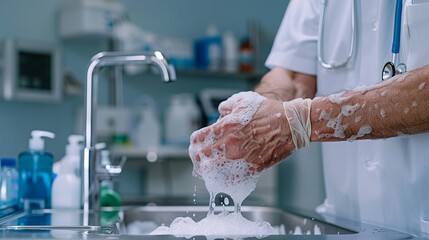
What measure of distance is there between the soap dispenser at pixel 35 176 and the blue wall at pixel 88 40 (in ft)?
6.32

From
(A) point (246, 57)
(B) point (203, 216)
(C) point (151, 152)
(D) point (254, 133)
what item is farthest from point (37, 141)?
(A) point (246, 57)

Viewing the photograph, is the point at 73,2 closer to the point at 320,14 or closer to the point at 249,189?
the point at 320,14

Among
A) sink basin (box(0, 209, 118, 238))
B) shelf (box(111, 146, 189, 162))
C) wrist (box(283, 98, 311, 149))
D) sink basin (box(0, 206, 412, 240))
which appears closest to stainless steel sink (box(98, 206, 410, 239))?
sink basin (box(0, 206, 412, 240))

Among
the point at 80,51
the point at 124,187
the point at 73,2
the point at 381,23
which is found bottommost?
the point at 124,187

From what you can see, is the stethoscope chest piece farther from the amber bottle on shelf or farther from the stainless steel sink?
the amber bottle on shelf

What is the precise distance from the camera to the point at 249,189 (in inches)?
44.3

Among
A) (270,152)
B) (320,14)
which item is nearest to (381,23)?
(320,14)

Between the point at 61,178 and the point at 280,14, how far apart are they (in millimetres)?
3128

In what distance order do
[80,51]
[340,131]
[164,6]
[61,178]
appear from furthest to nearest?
1. [164,6]
2. [80,51]
3. [61,178]
4. [340,131]

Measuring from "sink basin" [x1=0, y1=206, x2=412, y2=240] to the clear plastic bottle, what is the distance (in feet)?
0.20

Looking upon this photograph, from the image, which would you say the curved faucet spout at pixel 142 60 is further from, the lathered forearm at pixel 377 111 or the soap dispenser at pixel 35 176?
the lathered forearm at pixel 377 111

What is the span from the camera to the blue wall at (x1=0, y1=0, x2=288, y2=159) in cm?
347

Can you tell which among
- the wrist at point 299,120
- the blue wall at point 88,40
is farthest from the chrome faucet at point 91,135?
the blue wall at point 88,40

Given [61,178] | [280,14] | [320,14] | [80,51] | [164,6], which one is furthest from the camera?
[280,14]
